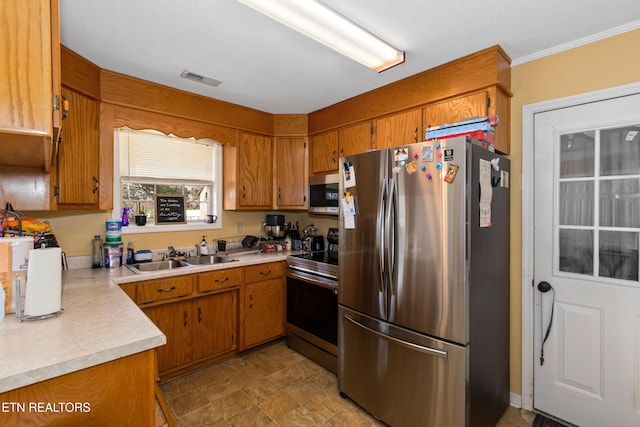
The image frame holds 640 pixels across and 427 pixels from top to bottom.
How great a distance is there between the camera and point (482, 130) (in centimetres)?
183

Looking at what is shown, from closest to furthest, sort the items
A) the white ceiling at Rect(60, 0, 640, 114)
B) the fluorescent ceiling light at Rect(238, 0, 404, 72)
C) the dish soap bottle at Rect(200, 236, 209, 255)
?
1. the fluorescent ceiling light at Rect(238, 0, 404, 72)
2. the white ceiling at Rect(60, 0, 640, 114)
3. the dish soap bottle at Rect(200, 236, 209, 255)

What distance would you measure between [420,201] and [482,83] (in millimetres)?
969

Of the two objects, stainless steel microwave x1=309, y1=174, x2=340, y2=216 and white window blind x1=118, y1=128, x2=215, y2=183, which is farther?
stainless steel microwave x1=309, y1=174, x2=340, y2=216

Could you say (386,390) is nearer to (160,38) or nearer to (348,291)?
(348,291)

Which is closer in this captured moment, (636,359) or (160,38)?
(636,359)

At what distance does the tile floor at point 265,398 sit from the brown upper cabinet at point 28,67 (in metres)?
1.93

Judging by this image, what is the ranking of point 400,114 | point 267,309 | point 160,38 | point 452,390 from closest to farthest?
point 452,390 < point 160,38 < point 400,114 < point 267,309

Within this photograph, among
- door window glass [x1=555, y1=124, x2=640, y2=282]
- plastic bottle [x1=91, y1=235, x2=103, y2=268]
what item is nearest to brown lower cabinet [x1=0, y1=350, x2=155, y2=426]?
plastic bottle [x1=91, y1=235, x2=103, y2=268]

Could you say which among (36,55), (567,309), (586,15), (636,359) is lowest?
(636,359)

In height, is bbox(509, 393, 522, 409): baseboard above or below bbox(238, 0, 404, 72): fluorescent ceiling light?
below

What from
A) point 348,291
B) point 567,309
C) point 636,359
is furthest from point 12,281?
point 636,359

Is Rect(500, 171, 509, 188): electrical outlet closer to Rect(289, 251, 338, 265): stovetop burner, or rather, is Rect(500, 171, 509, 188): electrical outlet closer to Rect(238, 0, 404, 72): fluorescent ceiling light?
Rect(238, 0, 404, 72): fluorescent ceiling light

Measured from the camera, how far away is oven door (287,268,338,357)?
8.28 feet

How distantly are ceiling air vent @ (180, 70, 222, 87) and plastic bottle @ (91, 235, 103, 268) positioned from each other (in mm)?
1541
